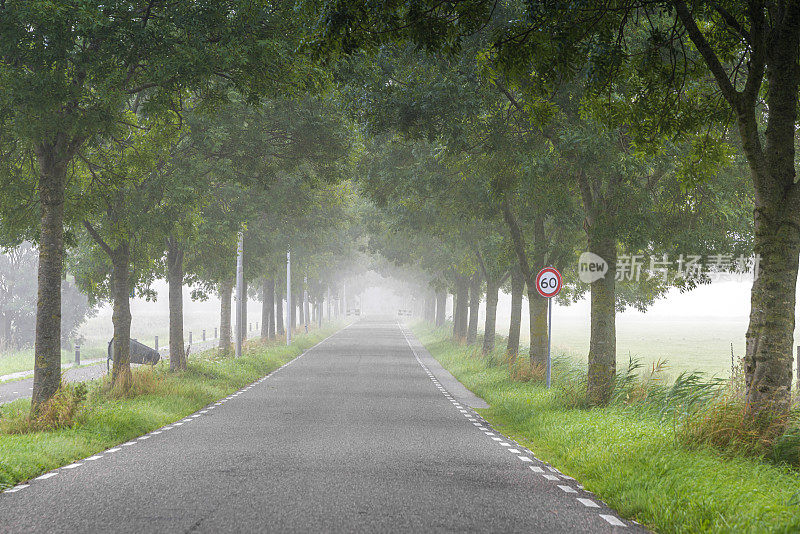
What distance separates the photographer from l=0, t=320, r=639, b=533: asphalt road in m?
5.97

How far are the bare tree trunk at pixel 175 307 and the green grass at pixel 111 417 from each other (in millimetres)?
376

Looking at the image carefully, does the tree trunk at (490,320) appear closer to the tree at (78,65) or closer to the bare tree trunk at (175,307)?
the bare tree trunk at (175,307)

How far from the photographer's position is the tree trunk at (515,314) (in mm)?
24480

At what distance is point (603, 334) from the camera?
13.6m

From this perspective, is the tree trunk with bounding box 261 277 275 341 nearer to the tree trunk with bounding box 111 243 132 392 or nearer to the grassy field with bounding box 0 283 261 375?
the grassy field with bounding box 0 283 261 375

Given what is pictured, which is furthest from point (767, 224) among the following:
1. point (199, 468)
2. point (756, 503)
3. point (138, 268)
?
point (138, 268)

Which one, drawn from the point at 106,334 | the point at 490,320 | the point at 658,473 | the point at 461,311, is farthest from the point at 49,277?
the point at 106,334

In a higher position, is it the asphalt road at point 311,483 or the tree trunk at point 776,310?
the tree trunk at point 776,310

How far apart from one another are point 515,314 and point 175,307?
12027 millimetres

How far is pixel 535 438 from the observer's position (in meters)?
11.5

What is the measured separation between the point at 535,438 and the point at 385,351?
26880 millimetres

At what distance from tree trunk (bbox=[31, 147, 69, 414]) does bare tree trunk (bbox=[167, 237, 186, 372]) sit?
31.7 feet

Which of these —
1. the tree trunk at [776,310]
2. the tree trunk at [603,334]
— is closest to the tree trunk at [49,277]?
the tree trunk at [603,334]

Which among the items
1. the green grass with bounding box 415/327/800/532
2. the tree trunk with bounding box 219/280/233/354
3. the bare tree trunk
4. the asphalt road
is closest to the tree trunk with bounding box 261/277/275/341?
the tree trunk with bounding box 219/280/233/354
